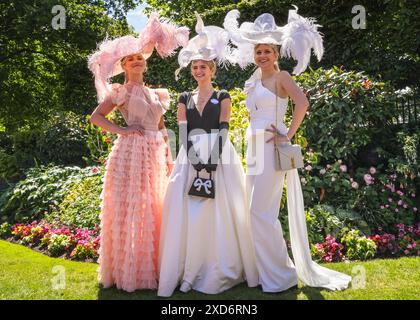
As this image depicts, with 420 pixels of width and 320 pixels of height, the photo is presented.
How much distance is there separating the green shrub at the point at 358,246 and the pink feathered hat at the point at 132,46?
2.63 m

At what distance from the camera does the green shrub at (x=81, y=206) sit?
227 inches

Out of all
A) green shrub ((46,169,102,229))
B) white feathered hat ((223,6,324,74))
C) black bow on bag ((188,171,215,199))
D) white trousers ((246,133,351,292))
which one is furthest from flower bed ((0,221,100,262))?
white feathered hat ((223,6,324,74))

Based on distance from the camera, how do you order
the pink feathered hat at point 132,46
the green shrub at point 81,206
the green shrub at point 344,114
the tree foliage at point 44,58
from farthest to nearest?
the tree foliage at point 44,58, the green shrub at point 81,206, the green shrub at point 344,114, the pink feathered hat at point 132,46

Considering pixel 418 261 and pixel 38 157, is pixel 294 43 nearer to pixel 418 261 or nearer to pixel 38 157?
pixel 418 261

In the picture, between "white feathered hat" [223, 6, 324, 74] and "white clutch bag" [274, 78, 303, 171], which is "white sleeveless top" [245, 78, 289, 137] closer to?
"white clutch bag" [274, 78, 303, 171]

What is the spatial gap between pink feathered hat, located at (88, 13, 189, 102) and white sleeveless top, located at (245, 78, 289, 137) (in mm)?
785

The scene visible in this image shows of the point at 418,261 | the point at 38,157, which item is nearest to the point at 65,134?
the point at 38,157

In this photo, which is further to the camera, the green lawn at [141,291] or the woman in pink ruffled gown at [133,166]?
the woman in pink ruffled gown at [133,166]

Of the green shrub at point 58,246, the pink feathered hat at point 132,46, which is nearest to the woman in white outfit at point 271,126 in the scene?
the pink feathered hat at point 132,46

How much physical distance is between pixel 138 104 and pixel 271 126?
3.70ft

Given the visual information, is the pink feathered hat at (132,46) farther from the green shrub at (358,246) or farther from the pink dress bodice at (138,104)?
the green shrub at (358,246)

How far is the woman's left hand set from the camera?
3.48 meters

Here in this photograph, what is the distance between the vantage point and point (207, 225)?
3533 millimetres
